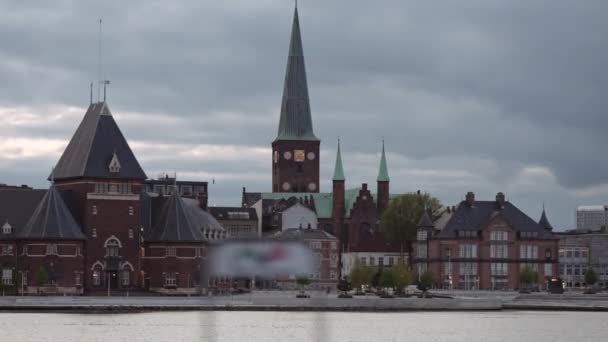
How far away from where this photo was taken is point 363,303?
154250 millimetres

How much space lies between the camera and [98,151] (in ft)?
514

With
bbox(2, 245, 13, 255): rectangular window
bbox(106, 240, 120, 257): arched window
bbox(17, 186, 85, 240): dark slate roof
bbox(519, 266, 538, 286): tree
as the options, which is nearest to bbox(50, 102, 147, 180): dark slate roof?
bbox(17, 186, 85, 240): dark slate roof

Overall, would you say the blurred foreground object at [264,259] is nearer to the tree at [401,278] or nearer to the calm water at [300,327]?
the calm water at [300,327]

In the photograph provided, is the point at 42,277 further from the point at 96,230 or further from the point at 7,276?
the point at 96,230

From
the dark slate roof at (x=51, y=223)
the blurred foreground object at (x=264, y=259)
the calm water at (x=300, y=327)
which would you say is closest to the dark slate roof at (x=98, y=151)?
the dark slate roof at (x=51, y=223)

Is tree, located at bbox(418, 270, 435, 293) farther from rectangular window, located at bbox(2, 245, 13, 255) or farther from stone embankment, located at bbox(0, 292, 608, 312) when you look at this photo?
rectangular window, located at bbox(2, 245, 13, 255)

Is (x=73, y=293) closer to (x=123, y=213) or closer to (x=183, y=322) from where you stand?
(x=123, y=213)

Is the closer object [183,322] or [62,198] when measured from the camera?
[183,322]

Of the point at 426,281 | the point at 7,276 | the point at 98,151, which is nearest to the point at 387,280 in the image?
the point at 426,281

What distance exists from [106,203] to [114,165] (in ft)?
12.8

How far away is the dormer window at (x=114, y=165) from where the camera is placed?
155875mm

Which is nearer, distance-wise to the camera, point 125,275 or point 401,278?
point 125,275

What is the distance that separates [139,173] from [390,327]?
41245 mm

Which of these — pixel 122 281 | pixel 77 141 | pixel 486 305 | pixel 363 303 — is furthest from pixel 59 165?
pixel 486 305
